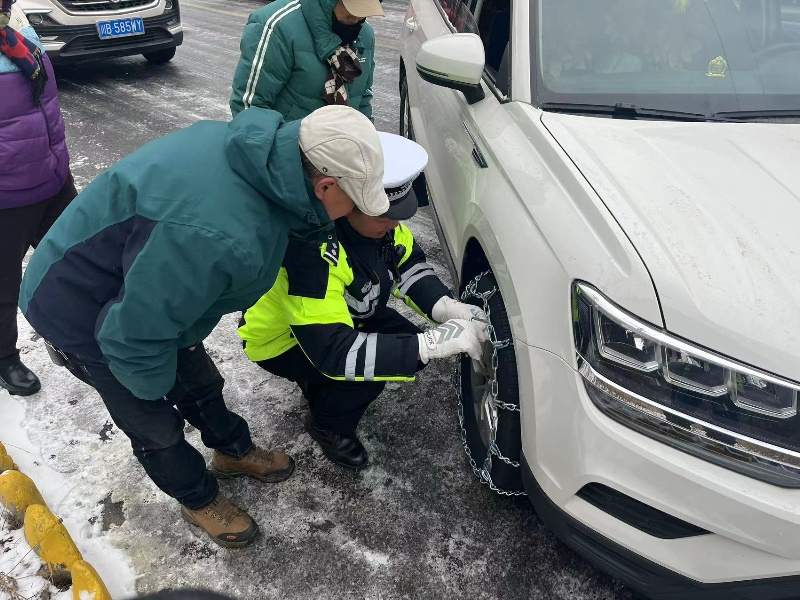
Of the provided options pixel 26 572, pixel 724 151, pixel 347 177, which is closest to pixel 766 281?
pixel 724 151

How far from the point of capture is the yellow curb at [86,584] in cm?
172

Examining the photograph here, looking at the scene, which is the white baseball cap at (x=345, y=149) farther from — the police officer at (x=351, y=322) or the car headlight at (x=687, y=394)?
the car headlight at (x=687, y=394)

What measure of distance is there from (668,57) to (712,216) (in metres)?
0.81

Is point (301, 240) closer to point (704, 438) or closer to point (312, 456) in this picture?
point (312, 456)

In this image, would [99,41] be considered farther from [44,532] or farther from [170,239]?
[170,239]

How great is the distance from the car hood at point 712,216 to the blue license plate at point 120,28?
19.1 ft

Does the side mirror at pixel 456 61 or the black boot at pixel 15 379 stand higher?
the side mirror at pixel 456 61

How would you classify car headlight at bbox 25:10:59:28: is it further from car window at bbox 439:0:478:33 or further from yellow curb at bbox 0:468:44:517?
yellow curb at bbox 0:468:44:517

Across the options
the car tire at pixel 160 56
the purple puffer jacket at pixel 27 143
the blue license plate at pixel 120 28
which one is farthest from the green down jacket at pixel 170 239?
the car tire at pixel 160 56

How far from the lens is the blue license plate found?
240 inches

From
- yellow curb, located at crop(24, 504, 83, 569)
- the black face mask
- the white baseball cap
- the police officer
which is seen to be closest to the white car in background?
the police officer

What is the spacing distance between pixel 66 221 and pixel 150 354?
1.44 feet

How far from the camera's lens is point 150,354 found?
153 cm

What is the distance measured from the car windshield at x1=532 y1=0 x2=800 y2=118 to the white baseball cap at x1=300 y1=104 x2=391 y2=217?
0.72 m
